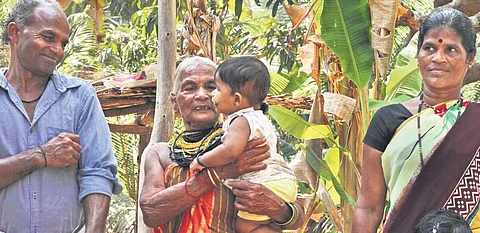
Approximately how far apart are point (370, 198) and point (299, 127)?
249 centimetres

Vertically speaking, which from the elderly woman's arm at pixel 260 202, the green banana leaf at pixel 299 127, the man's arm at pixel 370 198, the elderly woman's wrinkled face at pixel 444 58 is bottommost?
the green banana leaf at pixel 299 127

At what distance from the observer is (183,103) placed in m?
3.52

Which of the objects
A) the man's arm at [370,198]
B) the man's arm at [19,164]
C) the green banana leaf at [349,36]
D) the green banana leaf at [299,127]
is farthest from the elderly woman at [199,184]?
the green banana leaf at [299,127]

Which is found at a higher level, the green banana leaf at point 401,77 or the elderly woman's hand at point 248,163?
the elderly woman's hand at point 248,163

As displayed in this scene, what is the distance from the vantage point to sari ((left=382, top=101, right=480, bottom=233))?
2895 mm

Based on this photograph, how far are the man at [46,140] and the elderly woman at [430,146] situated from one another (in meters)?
1.15

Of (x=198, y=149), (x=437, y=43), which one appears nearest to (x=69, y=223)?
(x=198, y=149)

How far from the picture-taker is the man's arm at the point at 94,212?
3230mm

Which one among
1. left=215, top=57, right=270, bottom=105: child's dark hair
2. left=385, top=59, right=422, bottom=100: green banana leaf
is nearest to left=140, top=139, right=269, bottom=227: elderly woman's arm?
left=215, top=57, right=270, bottom=105: child's dark hair

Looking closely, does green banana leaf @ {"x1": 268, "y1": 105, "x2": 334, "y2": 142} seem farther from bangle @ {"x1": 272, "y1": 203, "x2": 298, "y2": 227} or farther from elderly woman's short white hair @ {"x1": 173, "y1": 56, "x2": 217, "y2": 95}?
bangle @ {"x1": 272, "y1": 203, "x2": 298, "y2": 227}

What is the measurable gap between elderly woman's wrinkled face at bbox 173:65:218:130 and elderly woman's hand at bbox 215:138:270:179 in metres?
0.28

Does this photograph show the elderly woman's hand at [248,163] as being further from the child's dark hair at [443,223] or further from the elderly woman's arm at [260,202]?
the child's dark hair at [443,223]

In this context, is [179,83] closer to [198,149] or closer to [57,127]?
[198,149]

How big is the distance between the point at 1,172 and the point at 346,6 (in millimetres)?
2898
